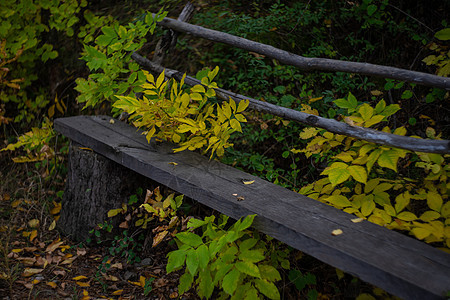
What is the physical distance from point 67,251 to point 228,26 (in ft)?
8.64

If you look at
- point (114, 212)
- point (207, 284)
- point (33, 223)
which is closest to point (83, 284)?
point (114, 212)

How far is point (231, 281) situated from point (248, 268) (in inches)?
4.3

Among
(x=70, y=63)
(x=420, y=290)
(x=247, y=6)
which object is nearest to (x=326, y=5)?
(x=247, y=6)

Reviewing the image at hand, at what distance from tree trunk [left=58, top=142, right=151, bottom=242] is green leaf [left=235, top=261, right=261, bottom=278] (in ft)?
4.88

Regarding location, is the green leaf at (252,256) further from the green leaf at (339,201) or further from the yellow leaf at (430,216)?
the yellow leaf at (430,216)

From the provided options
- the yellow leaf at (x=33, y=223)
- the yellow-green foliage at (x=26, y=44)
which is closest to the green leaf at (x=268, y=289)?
the yellow leaf at (x=33, y=223)

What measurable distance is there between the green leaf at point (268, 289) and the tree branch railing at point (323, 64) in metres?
1.43

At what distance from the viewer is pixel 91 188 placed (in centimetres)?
315

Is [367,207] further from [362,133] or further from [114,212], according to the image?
[114,212]

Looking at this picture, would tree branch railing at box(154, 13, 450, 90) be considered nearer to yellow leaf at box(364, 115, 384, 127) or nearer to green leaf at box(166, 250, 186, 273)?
yellow leaf at box(364, 115, 384, 127)

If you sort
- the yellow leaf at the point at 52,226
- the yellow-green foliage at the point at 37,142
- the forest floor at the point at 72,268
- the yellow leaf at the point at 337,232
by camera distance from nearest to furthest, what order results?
the yellow leaf at the point at 337,232, the forest floor at the point at 72,268, the yellow leaf at the point at 52,226, the yellow-green foliage at the point at 37,142

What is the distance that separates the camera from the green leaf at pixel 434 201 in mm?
1938

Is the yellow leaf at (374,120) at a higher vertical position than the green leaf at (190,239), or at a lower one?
higher

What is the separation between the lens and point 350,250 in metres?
1.74
